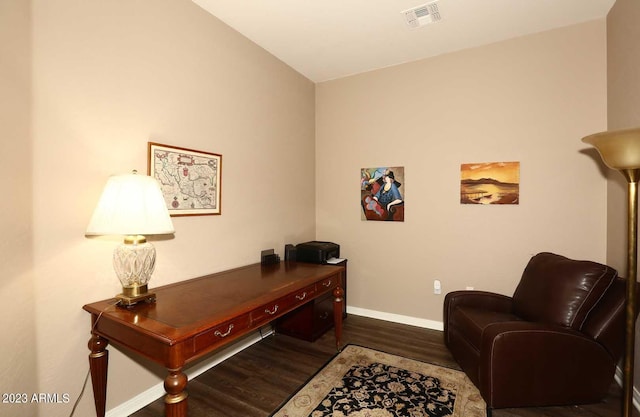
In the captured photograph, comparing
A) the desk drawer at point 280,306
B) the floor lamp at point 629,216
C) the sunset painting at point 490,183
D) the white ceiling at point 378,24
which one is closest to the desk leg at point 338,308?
the desk drawer at point 280,306

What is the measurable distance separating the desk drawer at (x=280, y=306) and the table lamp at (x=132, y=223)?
2.02 ft

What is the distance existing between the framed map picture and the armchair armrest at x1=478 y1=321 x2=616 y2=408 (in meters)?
2.23

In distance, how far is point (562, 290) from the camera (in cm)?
204

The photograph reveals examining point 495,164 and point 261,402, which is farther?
point 495,164

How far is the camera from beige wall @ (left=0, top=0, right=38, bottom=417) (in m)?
1.37

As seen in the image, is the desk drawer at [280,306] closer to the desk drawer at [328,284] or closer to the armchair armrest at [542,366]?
the desk drawer at [328,284]

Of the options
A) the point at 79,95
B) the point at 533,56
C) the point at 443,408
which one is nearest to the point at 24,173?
the point at 79,95

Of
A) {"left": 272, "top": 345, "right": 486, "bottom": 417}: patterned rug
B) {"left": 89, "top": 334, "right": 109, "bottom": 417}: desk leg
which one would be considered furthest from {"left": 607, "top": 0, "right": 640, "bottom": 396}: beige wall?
{"left": 89, "top": 334, "right": 109, "bottom": 417}: desk leg

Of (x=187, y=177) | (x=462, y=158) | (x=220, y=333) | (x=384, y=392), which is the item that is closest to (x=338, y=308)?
(x=384, y=392)

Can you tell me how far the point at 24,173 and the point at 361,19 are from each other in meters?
2.54

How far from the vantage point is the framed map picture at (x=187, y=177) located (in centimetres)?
204

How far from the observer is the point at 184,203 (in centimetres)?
219

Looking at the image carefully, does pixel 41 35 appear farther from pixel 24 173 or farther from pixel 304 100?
pixel 304 100

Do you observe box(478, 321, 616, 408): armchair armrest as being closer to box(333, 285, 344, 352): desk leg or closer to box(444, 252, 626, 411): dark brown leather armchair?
box(444, 252, 626, 411): dark brown leather armchair
